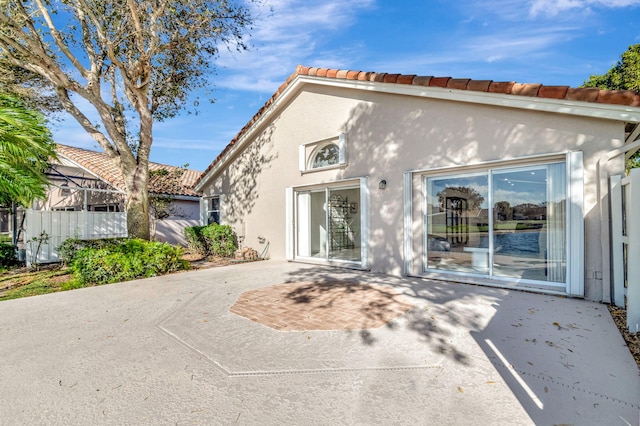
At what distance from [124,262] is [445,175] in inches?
335

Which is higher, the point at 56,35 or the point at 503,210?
the point at 56,35

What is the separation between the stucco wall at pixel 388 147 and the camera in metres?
5.93

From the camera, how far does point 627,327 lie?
4461 millimetres

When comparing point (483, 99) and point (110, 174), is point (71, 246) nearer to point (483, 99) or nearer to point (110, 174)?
point (110, 174)

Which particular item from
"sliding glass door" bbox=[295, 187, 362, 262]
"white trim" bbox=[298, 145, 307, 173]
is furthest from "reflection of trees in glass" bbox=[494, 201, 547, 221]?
"white trim" bbox=[298, 145, 307, 173]

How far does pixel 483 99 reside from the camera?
22.1 feet

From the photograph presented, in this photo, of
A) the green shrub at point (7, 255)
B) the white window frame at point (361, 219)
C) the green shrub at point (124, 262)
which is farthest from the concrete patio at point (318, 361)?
the green shrub at point (7, 255)

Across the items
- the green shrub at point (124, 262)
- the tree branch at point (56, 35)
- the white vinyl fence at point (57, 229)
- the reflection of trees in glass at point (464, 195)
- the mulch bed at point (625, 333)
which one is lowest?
the mulch bed at point (625, 333)

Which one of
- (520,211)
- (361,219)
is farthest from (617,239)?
(361,219)

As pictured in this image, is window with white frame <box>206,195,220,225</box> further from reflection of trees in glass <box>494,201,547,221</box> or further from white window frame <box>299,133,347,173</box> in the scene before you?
reflection of trees in glass <box>494,201,547,221</box>

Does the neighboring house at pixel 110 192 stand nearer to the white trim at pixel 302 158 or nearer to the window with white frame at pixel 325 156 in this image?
the white trim at pixel 302 158

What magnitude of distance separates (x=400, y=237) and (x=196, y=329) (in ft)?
17.9

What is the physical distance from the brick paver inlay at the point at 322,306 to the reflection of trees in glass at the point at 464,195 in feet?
8.95

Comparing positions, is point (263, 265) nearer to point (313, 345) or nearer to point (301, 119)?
point (301, 119)
